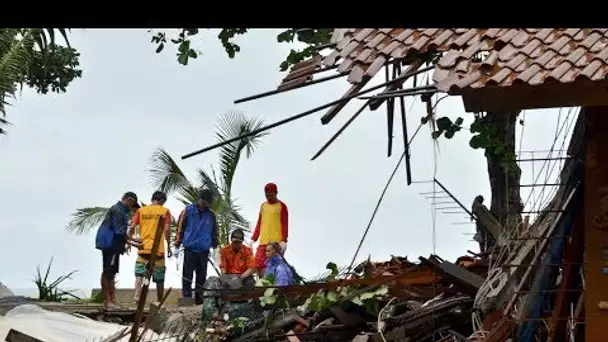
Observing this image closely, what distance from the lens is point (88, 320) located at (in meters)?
15.2

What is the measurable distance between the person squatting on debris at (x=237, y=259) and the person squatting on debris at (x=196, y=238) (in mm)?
824

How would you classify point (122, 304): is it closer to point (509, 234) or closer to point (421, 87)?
point (509, 234)

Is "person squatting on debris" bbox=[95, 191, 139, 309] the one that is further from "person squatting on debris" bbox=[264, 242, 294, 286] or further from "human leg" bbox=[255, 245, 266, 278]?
"person squatting on debris" bbox=[264, 242, 294, 286]

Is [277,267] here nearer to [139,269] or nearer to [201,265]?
[201,265]

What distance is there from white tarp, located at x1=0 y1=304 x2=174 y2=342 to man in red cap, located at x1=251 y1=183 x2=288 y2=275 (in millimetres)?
1882

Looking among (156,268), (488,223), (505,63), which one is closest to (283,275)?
(156,268)

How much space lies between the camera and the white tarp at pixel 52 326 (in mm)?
14148

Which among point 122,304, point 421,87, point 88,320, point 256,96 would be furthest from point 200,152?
point 122,304

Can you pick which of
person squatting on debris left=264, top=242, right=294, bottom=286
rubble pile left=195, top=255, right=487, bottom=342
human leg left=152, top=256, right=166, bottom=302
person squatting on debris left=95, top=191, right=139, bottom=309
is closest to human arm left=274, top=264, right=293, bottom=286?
person squatting on debris left=264, top=242, right=294, bottom=286

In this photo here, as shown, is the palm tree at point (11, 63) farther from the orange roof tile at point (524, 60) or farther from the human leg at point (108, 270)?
the orange roof tile at point (524, 60)

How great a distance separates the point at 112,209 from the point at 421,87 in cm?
681

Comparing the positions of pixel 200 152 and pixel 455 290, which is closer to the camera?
pixel 200 152

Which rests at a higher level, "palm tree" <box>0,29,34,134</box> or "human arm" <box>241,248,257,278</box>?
"palm tree" <box>0,29,34,134</box>

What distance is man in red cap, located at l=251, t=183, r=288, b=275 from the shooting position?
50.0ft
